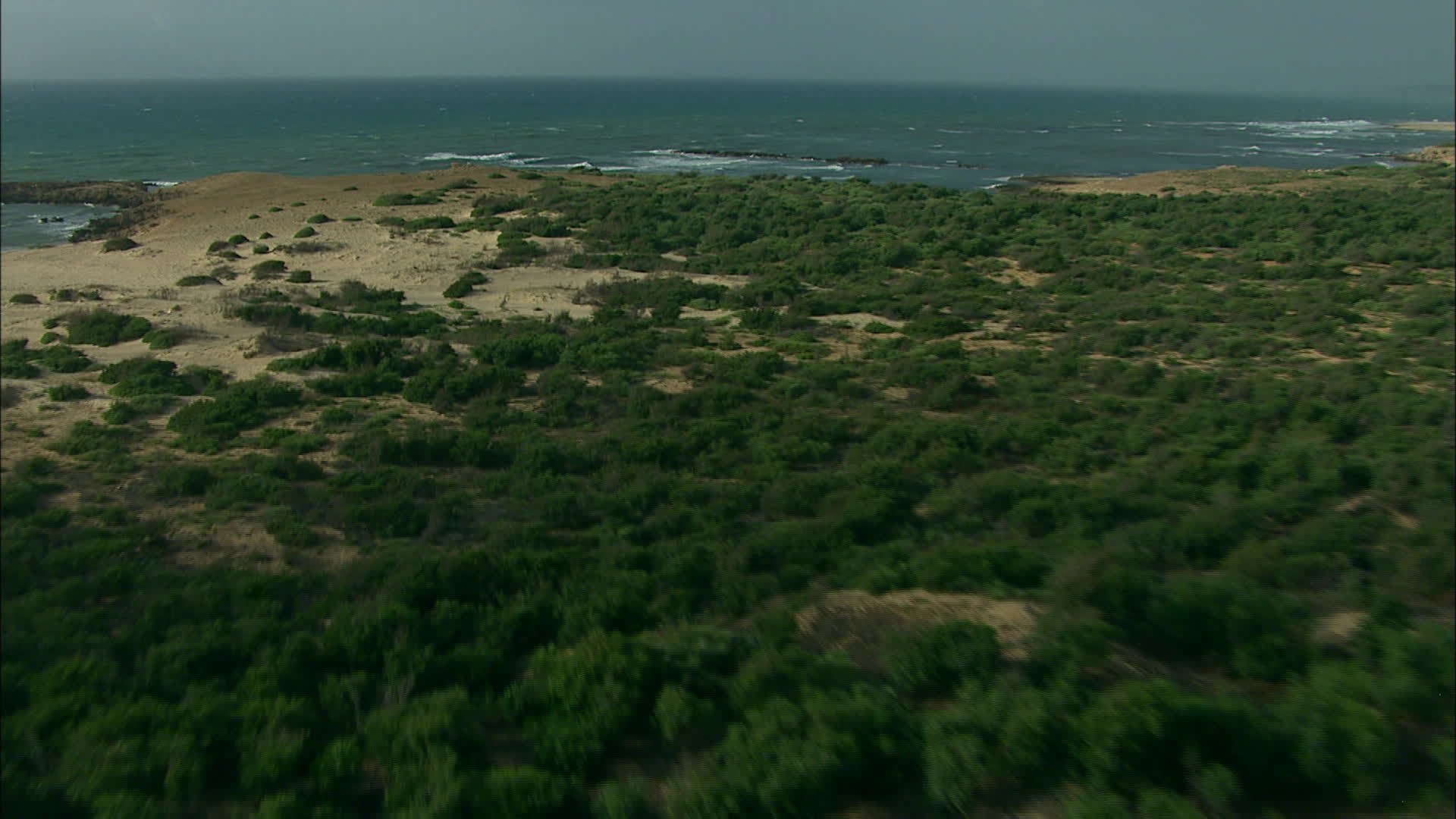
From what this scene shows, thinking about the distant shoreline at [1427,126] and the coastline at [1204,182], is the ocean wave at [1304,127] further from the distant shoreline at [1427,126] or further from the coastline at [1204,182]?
the coastline at [1204,182]

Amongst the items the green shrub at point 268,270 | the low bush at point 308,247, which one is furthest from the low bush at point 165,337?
the low bush at point 308,247

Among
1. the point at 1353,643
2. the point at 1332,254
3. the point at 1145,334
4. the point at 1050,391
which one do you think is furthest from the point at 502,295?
the point at 1332,254

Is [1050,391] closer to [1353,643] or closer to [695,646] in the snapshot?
[1353,643]

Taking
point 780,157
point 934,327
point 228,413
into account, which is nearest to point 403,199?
point 934,327

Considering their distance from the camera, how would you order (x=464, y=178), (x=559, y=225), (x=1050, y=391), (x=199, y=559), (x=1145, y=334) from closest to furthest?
(x=199, y=559) → (x=1050, y=391) → (x=1145, y=334) → (x=559, y=225) → (x=464, y=178)

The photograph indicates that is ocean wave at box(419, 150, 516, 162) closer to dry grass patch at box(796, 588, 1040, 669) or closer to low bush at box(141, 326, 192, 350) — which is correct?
low bush at box(141, 326, 192, 350)
